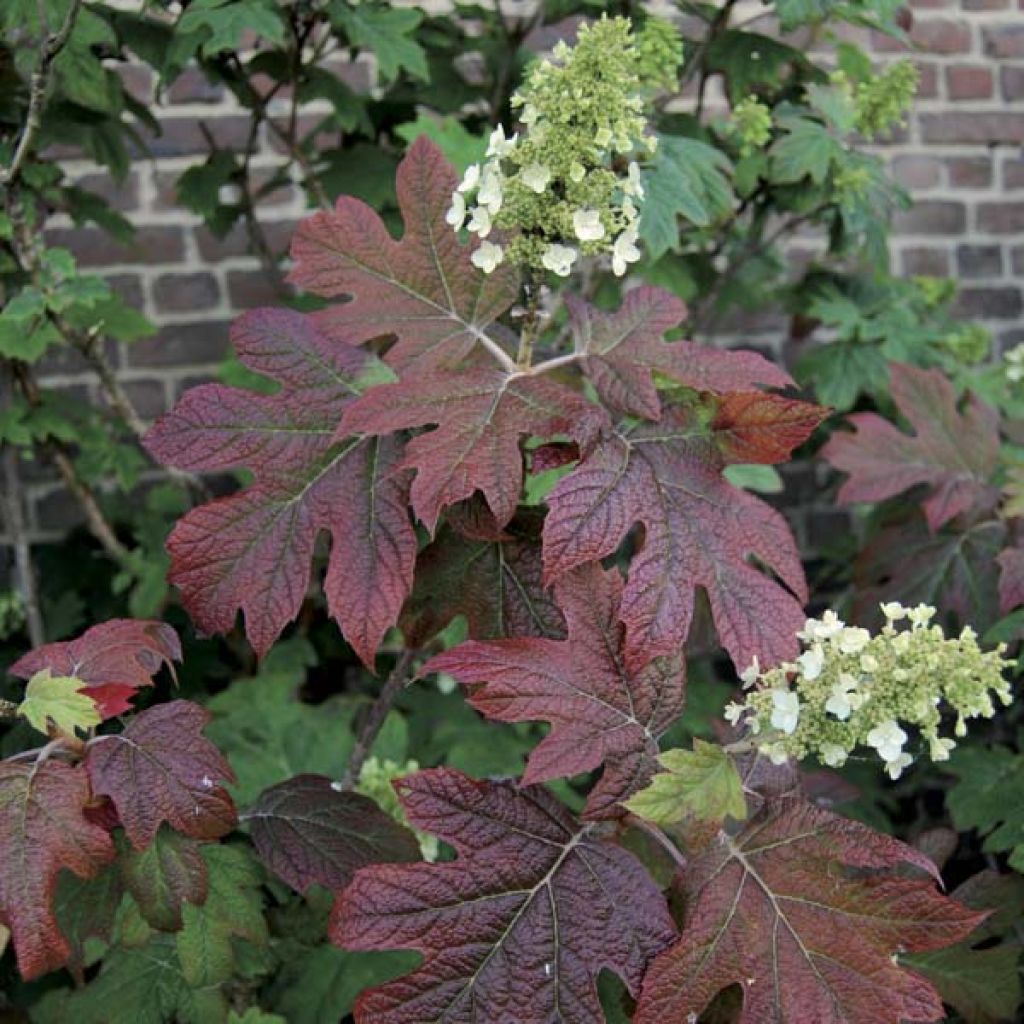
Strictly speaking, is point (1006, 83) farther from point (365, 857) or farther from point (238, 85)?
point (365, 857)

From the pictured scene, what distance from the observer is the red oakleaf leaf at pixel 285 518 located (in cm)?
111

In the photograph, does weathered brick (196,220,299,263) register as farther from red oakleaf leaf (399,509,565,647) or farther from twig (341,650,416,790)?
red oakleaf leaf (399,509,565,647)

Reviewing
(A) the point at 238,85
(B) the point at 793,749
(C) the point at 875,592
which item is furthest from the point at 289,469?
(A) the point at 238,85

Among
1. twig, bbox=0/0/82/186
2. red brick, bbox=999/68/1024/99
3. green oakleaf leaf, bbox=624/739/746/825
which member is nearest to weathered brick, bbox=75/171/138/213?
twig, bbox=0/0/82/186

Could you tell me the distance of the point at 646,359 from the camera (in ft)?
3.85

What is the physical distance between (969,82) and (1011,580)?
1.85m

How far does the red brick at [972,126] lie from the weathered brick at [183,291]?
158 cm

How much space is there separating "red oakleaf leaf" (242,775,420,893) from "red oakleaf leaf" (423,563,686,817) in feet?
0.87

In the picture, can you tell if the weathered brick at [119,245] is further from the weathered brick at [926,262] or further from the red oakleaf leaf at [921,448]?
the weathered brick at [926,262]

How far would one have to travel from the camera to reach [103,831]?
1.03 metres

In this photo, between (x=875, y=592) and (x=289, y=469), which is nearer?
(x=289, y=469)

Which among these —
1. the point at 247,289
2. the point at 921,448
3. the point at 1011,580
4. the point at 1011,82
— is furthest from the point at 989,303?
the point at 1011,580

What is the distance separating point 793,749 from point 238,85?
4.68 feet

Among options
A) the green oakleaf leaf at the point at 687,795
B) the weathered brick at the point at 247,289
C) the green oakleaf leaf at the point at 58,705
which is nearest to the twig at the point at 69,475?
the weathered brick at the point at 247,289
